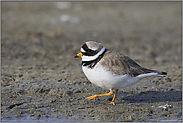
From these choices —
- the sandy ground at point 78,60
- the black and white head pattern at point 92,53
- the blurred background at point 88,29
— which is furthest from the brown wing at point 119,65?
the blurred background at point 88,29

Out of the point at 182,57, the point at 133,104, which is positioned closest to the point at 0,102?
the point at 133,104

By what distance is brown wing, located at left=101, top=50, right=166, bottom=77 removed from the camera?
223 inches

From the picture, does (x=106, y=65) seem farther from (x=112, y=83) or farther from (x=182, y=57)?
(x=182, y=57)

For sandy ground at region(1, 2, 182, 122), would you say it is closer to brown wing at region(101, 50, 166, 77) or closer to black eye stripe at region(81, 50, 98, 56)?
brown wing at region(101, 50, 166, 77)

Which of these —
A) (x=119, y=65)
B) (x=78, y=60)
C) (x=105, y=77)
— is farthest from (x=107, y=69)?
(x=78, y=60)

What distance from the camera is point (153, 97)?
670 cm

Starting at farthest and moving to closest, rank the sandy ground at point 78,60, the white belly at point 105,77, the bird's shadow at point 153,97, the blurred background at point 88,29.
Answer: the blurred background at point 88,29
the bird's shadow at point 153,97
the sandy ground at point 78,60
the white belly at point 105,77

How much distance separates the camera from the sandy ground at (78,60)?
576cm

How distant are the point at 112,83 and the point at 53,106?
1405 mm

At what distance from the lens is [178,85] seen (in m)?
7.58

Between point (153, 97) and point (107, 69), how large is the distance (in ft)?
5.93

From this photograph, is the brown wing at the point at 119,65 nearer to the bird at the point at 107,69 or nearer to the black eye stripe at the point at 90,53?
the bird at the point at 107,69

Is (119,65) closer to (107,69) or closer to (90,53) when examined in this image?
(107,69)

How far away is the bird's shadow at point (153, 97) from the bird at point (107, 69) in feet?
2.48
